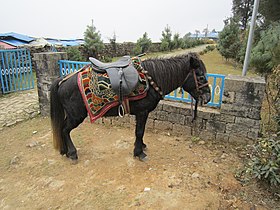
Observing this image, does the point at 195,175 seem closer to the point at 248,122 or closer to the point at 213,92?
the point at 248,122

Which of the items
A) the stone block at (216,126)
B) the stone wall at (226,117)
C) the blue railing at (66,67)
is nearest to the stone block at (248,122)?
the stone wall at (226,117)

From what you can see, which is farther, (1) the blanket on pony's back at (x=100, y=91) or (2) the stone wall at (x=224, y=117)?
(2) the stone wall at (x=224, y=117)

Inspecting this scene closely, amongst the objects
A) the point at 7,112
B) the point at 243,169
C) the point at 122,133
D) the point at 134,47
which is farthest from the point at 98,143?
the point at 134,47

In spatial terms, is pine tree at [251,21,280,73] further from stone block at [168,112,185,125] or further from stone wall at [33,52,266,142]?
stone block at [168,112,185,125]

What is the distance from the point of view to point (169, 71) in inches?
116

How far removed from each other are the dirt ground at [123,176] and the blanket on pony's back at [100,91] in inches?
37.2

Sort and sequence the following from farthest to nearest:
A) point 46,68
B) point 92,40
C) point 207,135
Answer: point 92,40 → point 46,68 → point 207,135

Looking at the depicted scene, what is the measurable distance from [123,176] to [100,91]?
1.23 m

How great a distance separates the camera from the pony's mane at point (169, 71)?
294cm

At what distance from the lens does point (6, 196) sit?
2686 millimetres

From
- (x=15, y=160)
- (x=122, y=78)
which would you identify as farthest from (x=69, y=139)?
(x=122, y=78)

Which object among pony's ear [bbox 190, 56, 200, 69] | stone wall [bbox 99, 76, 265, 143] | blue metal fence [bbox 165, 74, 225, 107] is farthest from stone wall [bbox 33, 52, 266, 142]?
pony's ear [bbox 190, 56, 200, 69]

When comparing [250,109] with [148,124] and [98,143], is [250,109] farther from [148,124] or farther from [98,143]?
[98,143]

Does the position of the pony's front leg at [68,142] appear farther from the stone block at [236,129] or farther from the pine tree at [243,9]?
the pine tree at [243,9]
